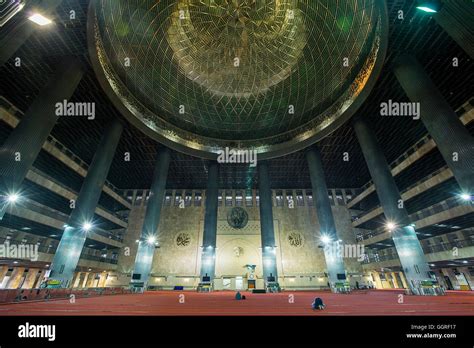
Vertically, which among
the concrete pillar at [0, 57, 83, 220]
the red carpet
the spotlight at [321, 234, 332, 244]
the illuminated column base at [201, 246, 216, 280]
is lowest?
the red carpet

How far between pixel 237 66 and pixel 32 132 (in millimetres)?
24778

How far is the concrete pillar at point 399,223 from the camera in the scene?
17797 mm

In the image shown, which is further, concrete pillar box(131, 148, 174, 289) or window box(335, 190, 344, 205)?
window box(335, 190, 344, 205)

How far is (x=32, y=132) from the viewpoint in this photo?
677 inches

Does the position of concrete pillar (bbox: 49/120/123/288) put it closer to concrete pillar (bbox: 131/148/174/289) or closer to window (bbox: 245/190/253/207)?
concrete pillar (bbox: 131/148/174/289)

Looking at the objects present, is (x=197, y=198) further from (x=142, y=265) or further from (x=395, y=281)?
(x=395, y=281)

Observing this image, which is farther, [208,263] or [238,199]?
[238,199]

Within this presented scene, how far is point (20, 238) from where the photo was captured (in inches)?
1024

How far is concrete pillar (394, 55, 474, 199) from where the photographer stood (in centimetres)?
1493

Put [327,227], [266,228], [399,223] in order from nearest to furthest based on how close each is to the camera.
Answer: [399,223]
[327,227]
[266,228]

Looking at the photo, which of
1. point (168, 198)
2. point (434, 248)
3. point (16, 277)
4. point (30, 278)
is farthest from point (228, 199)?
point (16, 277)

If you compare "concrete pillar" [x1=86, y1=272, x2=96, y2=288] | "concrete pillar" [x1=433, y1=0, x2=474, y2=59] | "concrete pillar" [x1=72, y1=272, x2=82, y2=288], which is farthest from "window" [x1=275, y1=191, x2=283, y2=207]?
"concrete pillar" [x1=72, y1=272, x2=82, y2=288]

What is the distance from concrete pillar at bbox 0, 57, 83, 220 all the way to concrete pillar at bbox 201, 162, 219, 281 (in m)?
19.4
